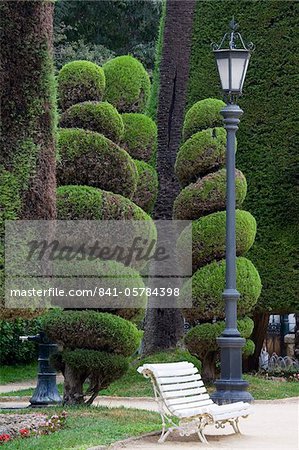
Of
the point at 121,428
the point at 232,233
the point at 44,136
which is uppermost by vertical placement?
the point at 44,136

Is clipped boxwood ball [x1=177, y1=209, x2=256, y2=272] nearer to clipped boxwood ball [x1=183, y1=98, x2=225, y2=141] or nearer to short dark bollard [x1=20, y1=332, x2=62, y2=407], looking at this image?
clipped boxwood ball [x1=183, y1=98, x2=225, y2=141]

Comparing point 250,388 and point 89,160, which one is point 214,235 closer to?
point 250,388

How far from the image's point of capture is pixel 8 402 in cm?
1565

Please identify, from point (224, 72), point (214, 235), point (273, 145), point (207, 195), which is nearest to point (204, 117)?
point (207, 195)

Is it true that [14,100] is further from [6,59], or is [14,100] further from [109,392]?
[109,392]

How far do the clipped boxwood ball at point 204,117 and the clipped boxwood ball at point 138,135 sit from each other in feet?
2.23

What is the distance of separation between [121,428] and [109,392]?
6235mm

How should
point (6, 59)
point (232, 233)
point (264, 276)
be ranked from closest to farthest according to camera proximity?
point (6, 59) → point (232, 233) → point (264, 276)

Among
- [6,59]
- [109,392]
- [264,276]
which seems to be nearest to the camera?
[6,59]

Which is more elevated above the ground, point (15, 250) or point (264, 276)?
point (15, 250)

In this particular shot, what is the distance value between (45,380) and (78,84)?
404 cm

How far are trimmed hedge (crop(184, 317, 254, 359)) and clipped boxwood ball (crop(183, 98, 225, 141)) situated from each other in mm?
3102

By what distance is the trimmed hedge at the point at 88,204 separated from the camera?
13.2 metres

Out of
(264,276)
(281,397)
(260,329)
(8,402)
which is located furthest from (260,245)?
(8,402)
